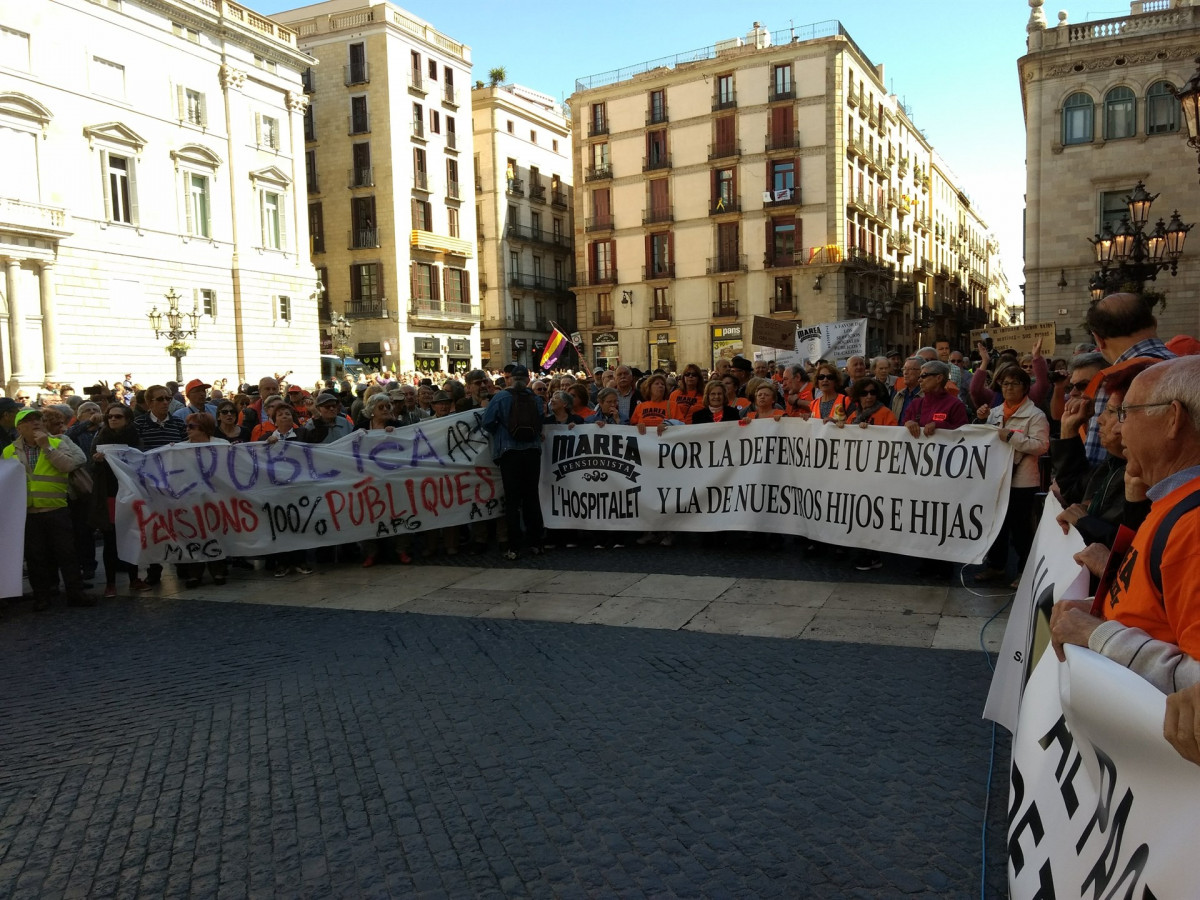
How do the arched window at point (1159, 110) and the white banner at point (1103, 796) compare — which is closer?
the white banner at point (1103, 796)

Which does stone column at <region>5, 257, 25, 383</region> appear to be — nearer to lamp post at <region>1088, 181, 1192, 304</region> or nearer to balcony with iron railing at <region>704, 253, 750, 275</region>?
lamp post at <region>1088, 181, 1192, 304</region>

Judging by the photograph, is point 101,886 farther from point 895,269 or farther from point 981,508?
point 895,269

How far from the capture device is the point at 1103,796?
2.05 meters

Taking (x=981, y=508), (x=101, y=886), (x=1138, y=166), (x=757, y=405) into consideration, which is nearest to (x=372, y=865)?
(x=101, y=886)

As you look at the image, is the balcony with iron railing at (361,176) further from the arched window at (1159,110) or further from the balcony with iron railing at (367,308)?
the arched window at (1159,110)

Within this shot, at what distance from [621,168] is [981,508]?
154ft

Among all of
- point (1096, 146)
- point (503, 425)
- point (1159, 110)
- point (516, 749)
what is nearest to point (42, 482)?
point (503, 425)

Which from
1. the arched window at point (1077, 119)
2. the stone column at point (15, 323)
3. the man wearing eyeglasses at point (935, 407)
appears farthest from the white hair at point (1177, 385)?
the arched window at point (1077, 119)

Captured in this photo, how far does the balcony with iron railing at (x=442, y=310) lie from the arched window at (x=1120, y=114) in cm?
3138

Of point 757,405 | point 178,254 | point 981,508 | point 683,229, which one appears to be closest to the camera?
point 981,508

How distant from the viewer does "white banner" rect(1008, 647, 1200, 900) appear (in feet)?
5.71

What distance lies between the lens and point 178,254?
109 ft

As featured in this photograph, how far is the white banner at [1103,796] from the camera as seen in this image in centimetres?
174

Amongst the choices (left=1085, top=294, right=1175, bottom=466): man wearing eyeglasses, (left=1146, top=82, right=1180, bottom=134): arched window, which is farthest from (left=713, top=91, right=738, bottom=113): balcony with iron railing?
(left=1085, top=294, right=1175, bottom=466): man wearing eyeglasses
